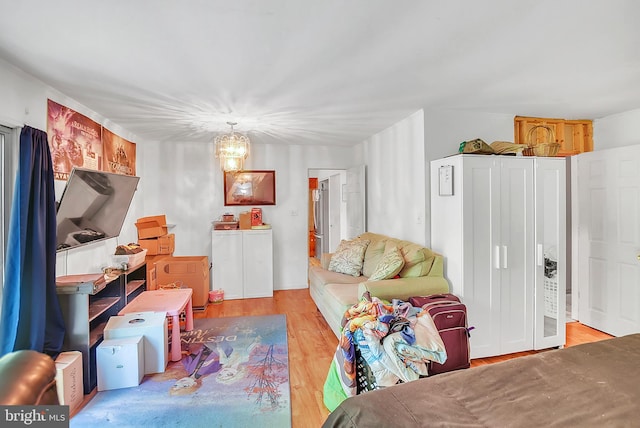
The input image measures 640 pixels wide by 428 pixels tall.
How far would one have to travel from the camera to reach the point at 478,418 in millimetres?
1087

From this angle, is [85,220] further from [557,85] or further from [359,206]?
[557,85]

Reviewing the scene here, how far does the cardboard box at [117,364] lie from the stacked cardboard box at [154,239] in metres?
1.79

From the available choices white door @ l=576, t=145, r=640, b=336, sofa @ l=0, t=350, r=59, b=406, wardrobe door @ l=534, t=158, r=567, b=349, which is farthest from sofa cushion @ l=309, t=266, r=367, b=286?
sofa @ l=0, t=350, r=59, b=406

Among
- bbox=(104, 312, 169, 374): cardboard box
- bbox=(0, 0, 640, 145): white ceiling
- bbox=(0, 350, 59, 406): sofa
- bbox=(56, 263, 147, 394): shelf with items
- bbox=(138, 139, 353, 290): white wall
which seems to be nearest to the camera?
bbox=(0, 350, 59, 406): sofa

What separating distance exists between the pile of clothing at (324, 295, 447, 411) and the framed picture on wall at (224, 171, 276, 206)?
3243mm

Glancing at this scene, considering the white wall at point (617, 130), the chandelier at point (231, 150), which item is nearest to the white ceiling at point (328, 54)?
the white wall at point (617, 130)

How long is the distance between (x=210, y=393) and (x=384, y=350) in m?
1.32

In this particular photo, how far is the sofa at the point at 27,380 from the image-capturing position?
0.55 metres

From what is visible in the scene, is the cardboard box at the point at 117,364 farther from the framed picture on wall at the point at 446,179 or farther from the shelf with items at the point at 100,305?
the framed picture on wall at the point at 446,179

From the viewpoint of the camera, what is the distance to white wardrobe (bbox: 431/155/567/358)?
286 cm

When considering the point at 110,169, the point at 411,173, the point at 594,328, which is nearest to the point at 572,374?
the point at 411,173

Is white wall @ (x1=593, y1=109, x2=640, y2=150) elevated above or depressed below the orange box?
above

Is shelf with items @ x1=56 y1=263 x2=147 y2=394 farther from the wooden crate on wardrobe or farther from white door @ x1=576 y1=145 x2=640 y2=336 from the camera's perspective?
white door @ x1=576 y1=145 x2=640 y2=336

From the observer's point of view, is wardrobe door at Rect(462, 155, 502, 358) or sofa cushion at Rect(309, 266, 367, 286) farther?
sofa cushion at Rect(309, 266, 367, 286)
